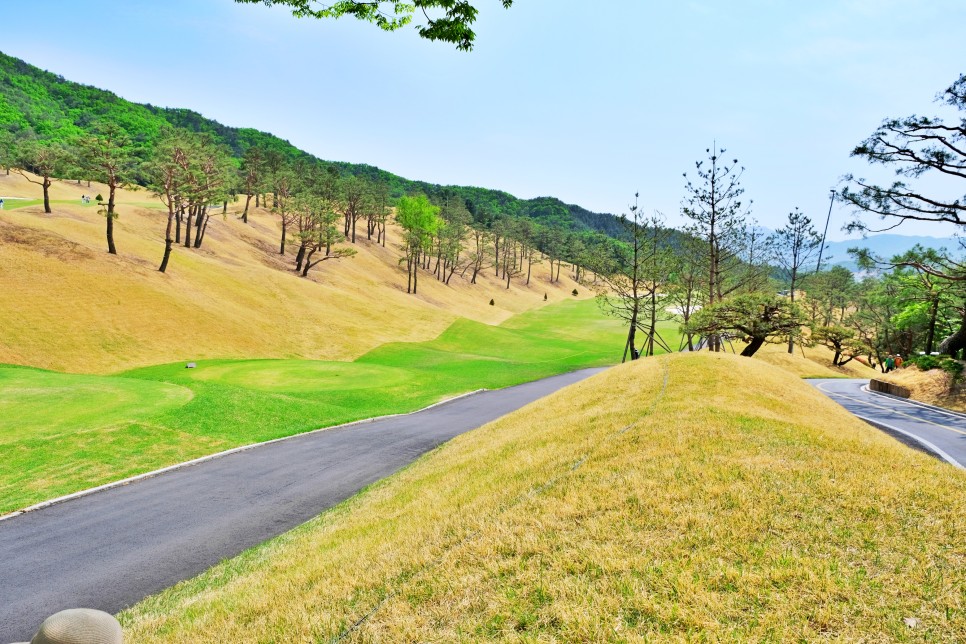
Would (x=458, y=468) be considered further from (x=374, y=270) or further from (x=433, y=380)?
(x=374, y=270)

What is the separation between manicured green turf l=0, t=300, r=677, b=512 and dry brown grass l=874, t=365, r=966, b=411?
25.3 m

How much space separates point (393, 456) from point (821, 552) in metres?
15.0

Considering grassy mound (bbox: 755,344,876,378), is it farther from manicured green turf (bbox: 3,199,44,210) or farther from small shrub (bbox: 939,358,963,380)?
manicured green turf (bbox: 3,199,44,210)

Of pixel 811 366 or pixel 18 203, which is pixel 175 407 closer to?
pixel 811 366

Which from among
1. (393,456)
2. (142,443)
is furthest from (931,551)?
(142,443)

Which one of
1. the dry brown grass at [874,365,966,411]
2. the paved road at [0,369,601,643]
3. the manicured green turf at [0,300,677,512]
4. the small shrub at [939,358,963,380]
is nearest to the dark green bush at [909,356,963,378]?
the small shrub at [939,358,963,380]

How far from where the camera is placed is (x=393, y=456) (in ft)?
60.6

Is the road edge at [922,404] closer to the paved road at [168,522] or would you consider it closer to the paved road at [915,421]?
the paved road at [915,421]

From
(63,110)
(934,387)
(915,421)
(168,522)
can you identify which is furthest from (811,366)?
(63,110)

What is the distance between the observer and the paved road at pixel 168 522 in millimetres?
9297

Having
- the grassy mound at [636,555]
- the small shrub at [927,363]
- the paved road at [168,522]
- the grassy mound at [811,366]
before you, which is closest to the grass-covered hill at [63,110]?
the grassy mound at [811,366]

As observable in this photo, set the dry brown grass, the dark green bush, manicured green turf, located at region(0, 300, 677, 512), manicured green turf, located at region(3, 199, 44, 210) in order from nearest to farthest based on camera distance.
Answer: manicured green turf, located at region(0, 300, 677, 512), the dry brown grass, the dark green bush, manicured green turf, located at region(3, 199, 44, 210)

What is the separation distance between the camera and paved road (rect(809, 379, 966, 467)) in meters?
19.1

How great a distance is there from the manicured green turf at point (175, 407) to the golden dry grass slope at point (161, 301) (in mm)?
5178
